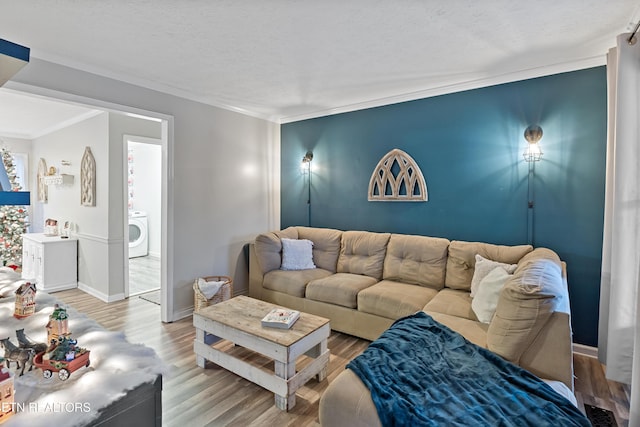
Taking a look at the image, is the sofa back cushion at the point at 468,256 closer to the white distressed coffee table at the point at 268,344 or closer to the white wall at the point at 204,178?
the white distressed coffee table at the point at 268,344

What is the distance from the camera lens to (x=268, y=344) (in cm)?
218

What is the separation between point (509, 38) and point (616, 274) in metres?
1.97

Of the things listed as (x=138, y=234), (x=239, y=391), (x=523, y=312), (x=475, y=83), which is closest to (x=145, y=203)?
(x=138, y=234)

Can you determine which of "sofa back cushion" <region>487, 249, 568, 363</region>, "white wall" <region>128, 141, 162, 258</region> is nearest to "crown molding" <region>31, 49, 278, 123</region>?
"sofa back cushion" <region>487, 249, 568, 363</region>

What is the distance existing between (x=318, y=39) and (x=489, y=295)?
233 cm

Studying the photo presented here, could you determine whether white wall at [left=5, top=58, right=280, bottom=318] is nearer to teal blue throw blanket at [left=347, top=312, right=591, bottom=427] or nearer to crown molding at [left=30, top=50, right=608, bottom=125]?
crown molding at [left=30, top=50, right=608, bottom=125]

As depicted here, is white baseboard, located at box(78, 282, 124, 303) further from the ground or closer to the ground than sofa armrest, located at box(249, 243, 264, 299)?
closer to the ground

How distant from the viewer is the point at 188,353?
9.29 feet

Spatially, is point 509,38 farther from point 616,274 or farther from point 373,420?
point 373,420

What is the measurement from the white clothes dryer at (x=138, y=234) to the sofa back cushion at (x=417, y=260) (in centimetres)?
583

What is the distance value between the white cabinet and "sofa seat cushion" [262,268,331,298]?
3135 millimetres

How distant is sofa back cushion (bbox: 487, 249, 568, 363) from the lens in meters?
1.64

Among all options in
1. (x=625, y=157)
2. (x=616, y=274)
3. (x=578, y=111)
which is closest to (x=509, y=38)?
(x=578, y=111)

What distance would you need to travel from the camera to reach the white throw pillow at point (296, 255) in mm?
3867
